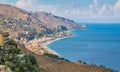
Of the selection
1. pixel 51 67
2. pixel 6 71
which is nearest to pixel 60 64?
pixel 51 67

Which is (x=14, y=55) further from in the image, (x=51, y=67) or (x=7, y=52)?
(x=51, y=67)

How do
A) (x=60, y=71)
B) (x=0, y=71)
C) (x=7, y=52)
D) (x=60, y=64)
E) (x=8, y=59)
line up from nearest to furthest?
(x=0, y=71) → (x=8, y=59) → (x=7, y=52) → (x=60, y=71) → (x=60, y=64)

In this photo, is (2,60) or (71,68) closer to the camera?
(2,60)

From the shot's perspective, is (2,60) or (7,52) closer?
(2,60)

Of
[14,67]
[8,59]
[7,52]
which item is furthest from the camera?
[7,52]

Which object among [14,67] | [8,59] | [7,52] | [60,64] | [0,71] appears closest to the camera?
[0,71]

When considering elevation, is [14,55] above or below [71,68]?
above

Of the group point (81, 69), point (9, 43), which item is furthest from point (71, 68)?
point (9, 43)

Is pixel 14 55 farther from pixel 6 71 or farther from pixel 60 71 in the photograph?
pixel 60 71

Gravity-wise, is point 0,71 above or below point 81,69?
above
